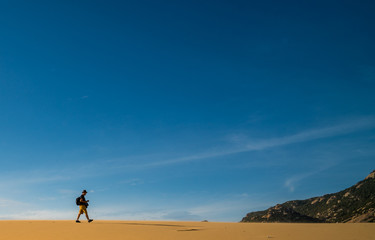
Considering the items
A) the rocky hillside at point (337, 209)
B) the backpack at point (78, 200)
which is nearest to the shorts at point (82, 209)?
the backpack at point (78, 200)

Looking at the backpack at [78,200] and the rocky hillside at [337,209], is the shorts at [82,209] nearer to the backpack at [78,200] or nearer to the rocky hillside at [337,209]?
the backpack at [78,200]

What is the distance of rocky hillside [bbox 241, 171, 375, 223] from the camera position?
342ft

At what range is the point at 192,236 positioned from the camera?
1424 centimetres

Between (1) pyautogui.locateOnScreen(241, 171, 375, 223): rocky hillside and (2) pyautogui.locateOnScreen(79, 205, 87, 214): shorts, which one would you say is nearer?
(2) pyautogui.locateOnScreen(79, 205, 87, 214): shorts

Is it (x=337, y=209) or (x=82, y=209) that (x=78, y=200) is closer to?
(x=82, y=209)

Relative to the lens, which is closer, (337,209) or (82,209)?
(82,209)

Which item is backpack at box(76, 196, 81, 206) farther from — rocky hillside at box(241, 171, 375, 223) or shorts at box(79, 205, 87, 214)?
rocky hillside at box(241, 171, 375, 223)

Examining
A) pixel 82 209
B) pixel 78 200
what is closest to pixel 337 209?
pixel 82 209

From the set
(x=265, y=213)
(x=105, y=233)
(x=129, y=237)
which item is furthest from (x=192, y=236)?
(x=265, y=213)

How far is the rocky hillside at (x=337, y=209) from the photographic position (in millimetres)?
104312

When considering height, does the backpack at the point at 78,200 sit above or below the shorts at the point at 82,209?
above

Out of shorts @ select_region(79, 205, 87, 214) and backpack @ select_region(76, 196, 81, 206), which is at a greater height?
backpack @ select_region(76, 196, 81, 206)

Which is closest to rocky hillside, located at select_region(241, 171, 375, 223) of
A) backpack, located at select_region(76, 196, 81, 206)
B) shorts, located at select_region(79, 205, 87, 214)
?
shorts, located at select_region(79, 205, 87, 214)

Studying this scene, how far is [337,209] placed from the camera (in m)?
118
